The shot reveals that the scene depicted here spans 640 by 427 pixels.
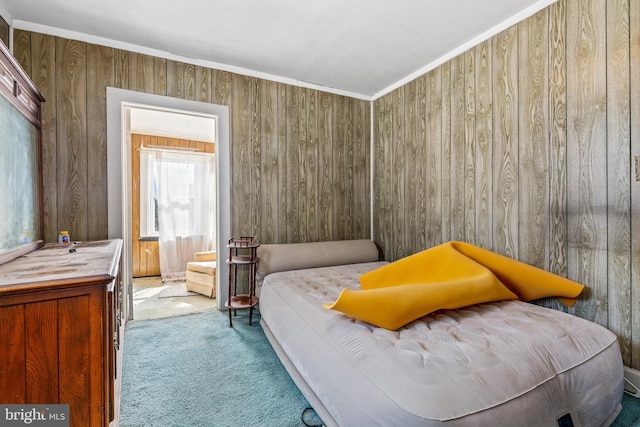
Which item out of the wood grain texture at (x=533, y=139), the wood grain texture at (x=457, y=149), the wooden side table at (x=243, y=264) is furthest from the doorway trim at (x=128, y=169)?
the wood grain texture at (x=533, y=139)

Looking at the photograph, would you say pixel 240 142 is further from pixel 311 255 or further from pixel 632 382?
pixel 632 382

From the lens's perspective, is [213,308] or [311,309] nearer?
[311,309]

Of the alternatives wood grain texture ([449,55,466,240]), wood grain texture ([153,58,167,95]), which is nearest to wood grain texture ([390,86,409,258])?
wood grain texture ([449,55,466,240])

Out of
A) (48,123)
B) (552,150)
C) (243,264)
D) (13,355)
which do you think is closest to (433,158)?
(552,150)

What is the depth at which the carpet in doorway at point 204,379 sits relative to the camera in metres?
1.50

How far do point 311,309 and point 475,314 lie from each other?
93 cm

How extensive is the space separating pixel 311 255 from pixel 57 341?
2182 mm

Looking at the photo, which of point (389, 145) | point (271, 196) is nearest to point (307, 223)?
point (271, 196)

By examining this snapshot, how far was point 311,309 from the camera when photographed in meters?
1.74

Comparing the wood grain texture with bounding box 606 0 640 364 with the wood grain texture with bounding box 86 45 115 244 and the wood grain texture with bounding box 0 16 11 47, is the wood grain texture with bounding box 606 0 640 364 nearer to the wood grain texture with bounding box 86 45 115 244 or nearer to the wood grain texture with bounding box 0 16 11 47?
the wood grain texture with bounding box 86 45 115 244

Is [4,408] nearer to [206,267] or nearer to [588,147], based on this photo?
[206,267]

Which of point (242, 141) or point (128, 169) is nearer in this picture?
point (128, 169)

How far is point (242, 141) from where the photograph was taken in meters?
3.08

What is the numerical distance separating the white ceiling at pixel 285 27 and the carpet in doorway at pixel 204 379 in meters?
2.51
